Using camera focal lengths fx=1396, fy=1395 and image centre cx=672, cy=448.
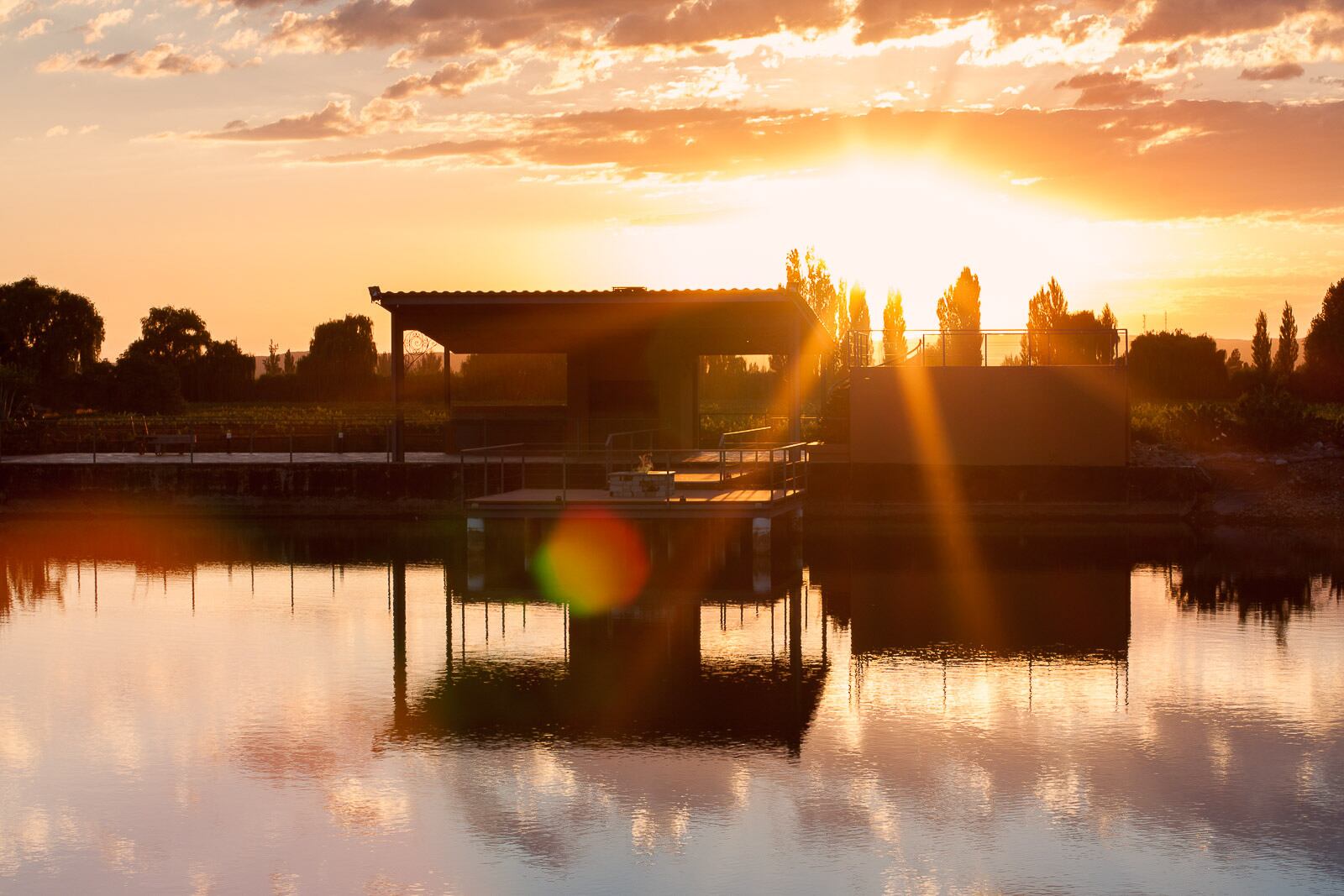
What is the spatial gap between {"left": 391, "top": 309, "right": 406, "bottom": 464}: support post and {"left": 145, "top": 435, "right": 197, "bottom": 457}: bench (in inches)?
410

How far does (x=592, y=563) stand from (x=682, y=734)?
17028 millimetres

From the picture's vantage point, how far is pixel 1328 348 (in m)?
98.3

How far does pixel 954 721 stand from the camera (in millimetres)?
15453

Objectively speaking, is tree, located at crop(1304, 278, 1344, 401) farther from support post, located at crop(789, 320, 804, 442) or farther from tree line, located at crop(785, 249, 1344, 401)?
support post, located at crop(789, 320, 804, 442)

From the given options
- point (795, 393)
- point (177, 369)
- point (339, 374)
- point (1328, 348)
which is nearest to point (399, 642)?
point (795, 393)

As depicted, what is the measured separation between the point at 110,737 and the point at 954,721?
9.21 m

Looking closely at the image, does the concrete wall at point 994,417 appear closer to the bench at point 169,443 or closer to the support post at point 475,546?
the support post at point 475,546

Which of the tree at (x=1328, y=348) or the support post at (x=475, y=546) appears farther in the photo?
the tree at (x=1328, y=348)

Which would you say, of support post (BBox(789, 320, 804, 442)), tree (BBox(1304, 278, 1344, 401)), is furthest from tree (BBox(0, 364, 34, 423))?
tree (BBox(1304, 278, 1344, 401))

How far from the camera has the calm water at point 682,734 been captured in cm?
1092

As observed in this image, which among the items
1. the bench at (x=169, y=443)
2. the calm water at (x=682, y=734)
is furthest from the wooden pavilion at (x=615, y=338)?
the bench at (x=169, y=443)

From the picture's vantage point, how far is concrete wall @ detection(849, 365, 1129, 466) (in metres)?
43.0

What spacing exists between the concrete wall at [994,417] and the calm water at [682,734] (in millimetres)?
14528

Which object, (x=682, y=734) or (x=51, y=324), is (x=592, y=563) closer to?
(x=682, y=734)
